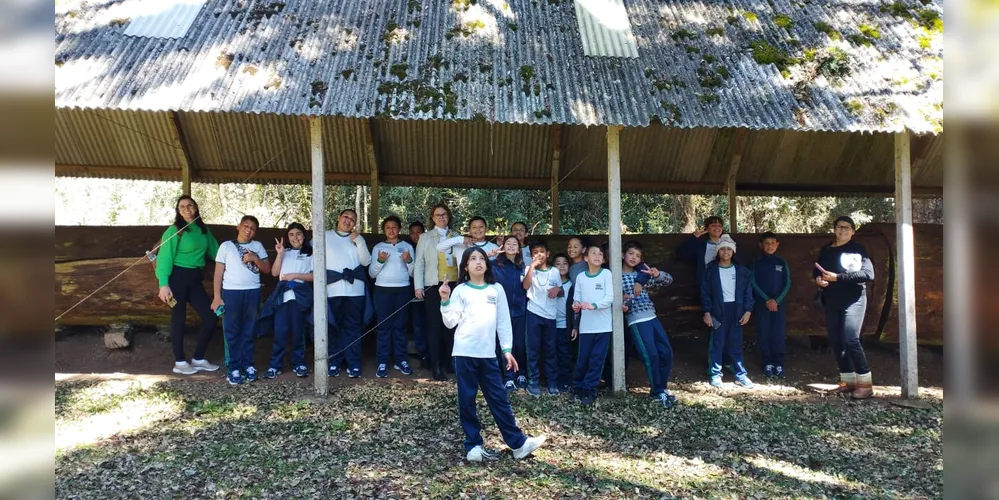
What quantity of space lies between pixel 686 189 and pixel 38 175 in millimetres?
10397

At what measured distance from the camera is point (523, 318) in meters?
7.00

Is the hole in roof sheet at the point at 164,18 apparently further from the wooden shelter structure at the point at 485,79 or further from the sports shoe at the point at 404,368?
the sports shoe at the point at 404,368

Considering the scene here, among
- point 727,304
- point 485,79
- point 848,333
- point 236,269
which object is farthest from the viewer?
point 727,304

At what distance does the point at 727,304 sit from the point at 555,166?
3.57 meters

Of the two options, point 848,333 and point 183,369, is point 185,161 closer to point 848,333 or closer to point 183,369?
point 183,369

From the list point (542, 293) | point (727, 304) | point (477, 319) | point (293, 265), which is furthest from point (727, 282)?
point (293, 265)

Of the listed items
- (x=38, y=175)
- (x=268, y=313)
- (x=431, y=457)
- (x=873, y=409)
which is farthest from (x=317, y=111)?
(x=873, y=409)

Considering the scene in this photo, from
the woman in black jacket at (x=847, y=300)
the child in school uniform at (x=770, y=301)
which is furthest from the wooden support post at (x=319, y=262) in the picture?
the woman in black jacket at (x=847, y=300)

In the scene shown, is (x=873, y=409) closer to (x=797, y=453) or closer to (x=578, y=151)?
(x=797, y=453)

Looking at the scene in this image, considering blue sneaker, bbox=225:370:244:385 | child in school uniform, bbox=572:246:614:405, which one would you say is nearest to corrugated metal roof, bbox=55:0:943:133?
child in school uniform, bbox=572:246:614:405

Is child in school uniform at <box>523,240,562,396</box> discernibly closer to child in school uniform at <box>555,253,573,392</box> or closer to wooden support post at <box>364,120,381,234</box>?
child in school uniform at <box>555,253,573,392</box>

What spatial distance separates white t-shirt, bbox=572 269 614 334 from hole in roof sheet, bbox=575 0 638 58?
2.68 meters

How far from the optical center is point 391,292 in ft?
24.2

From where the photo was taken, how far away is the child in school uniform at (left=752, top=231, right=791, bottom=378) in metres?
7.86
